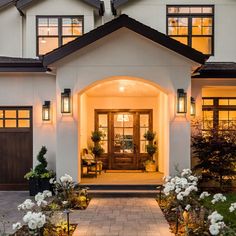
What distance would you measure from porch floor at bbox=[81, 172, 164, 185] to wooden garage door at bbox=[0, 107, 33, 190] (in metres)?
2.05

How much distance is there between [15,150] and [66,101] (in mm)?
2730

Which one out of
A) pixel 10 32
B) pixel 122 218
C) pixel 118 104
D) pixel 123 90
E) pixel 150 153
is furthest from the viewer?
pixel 118 104

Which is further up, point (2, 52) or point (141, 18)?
point (141, 18)

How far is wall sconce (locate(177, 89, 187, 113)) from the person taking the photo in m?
11.1

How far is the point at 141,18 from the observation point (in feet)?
44.8

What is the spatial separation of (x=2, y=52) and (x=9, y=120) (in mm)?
2953

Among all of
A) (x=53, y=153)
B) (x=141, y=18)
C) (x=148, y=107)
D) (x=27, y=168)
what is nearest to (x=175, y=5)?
(x=141, y=18)

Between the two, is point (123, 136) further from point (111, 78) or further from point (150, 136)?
point (111, 78)

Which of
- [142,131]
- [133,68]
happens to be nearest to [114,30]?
[133,68]

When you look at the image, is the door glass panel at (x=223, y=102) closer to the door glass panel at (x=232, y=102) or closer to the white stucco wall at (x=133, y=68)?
the door glass panel at (x=232, y=102)

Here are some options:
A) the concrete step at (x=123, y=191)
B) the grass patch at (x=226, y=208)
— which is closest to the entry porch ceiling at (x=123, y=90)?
the concrete step at (x=123, y=191)

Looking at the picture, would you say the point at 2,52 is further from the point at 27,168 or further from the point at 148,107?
the point at 148,107

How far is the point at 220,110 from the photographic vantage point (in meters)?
13.8

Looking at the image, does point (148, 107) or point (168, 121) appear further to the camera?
point (148, 107)
